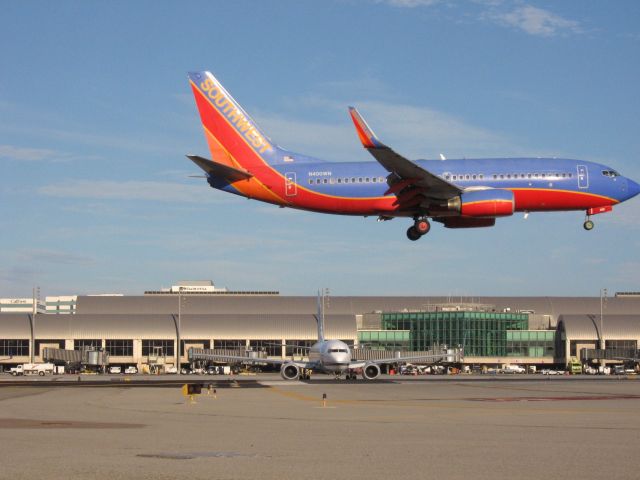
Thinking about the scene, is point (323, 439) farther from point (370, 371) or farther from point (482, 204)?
point (370, 371)

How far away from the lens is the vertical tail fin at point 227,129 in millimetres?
72312

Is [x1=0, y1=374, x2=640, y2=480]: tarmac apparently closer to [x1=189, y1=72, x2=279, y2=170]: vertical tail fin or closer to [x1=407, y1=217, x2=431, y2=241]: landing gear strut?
[x1=407, y1=217, x2=431, y2=241]: landing gear strut

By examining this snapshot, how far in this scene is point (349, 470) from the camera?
71.4 ft

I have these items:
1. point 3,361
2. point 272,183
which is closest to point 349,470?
point 272,183

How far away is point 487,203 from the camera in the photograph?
6475cm

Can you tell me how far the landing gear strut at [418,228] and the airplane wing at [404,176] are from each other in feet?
5.16

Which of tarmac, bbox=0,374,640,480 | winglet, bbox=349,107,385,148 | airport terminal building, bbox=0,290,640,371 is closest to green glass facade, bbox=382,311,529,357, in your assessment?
A: airport terminal building, bbox=0,290,640,371

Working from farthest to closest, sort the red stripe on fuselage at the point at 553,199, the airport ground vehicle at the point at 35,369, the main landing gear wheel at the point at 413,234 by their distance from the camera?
the airport ground vehicle at the point at 35,369, the main landing gear wheel at the point at 413,234, the red stripe on fuselage at the point at 553,199

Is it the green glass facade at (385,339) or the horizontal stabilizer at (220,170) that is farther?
the green glass facade at (385,339)

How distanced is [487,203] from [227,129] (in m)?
21.1

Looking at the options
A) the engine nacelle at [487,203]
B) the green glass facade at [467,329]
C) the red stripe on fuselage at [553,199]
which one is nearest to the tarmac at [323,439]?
the engine nacelle at [487,203]

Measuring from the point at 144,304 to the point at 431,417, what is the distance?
544ft

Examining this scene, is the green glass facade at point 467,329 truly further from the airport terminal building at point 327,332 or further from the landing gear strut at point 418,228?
the landing gear strut at point 418,228

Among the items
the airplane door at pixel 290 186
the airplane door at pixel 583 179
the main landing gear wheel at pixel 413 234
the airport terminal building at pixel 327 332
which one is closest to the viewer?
the airplane door at pixel 583 179
